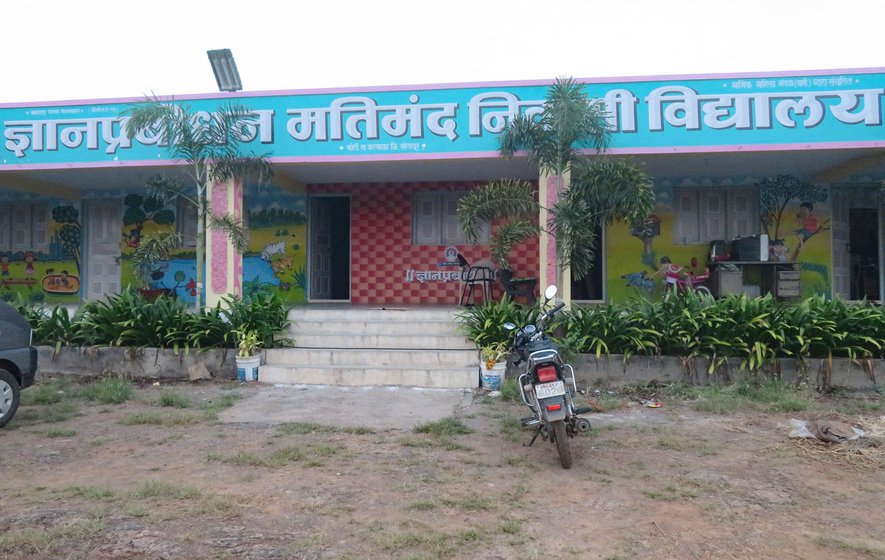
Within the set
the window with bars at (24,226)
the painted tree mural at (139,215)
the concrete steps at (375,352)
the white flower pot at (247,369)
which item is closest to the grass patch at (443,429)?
the concrete steps at (375,352)

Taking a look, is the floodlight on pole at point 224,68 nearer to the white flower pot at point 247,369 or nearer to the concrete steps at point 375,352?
the concrete steps at point 375,352

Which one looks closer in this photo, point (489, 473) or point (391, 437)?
point (489, 473)

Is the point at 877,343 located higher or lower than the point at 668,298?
lower

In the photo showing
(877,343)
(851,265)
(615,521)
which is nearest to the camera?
(615,521)

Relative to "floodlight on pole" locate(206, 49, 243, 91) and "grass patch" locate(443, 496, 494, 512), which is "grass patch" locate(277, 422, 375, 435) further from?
"floodlight on pole" locate(206, 49, 243, 91)

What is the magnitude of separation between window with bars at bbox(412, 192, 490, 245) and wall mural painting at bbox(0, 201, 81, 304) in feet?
21.2

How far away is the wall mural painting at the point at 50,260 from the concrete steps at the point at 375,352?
5765 millimetres

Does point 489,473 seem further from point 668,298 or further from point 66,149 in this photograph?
point 66,149

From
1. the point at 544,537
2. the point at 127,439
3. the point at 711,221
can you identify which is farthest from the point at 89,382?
the point at 711,221

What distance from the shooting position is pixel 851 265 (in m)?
10.6

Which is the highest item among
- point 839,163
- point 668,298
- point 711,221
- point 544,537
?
point 839,163

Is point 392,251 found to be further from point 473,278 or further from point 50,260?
point 50,260

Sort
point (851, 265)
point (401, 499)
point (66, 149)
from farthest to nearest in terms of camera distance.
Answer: point (851, 265)
point (66, 149)
point (401, 499)

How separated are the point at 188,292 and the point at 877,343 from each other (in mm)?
10619
